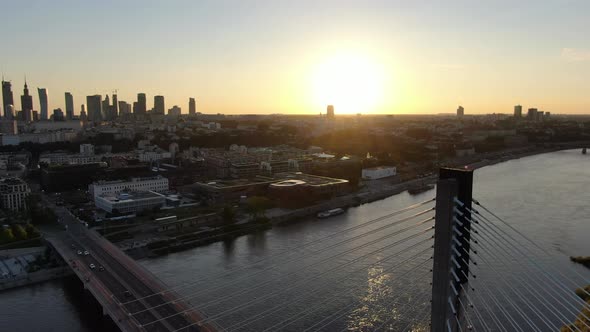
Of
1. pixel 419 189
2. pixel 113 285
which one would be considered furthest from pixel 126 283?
pixel 419 189

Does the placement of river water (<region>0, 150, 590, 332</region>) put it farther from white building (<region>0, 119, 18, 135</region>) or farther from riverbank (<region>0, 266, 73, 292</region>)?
white building (<region>0, 119, 18, 135</region>)

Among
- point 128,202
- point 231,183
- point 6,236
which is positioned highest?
point 231,183

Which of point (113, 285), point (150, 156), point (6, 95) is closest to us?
point (113, 285)

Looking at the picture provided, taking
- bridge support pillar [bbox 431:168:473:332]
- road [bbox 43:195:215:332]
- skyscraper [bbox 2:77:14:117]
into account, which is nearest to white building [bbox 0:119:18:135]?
skyscraper [bbox 2:77:14:117]

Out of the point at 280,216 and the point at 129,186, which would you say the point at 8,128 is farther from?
the point at 280,216

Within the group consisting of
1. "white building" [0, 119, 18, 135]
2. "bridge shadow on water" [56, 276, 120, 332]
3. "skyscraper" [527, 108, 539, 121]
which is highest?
"skyscraper" [527, 108, 539, 121]

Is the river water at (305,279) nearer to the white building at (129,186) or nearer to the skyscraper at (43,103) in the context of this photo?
the white building at (129,186)

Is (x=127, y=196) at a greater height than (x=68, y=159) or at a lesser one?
lesser
